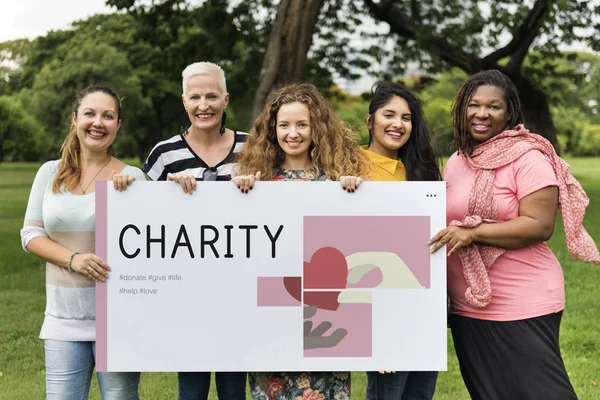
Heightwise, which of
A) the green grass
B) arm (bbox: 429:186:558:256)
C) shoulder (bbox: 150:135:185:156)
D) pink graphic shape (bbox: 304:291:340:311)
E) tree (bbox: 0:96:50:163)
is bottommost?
the green grass

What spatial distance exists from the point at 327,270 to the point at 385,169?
22.5 inches

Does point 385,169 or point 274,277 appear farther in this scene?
point 385,169

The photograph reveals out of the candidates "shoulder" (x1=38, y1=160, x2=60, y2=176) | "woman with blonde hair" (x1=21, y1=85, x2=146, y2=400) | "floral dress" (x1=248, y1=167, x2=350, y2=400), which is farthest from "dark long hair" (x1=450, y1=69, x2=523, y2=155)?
"shoulder" (x1=38, y1=160, x2=60, y2=176)

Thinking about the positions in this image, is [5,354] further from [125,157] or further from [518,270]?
[125,157]

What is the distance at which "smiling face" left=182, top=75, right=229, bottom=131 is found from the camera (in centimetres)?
348

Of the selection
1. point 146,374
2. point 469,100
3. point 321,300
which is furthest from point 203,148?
point 146,374

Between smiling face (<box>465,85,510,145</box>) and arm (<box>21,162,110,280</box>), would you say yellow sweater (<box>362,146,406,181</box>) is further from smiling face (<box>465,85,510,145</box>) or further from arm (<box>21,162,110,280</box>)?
arm (<box>21,162,110,280</box>)

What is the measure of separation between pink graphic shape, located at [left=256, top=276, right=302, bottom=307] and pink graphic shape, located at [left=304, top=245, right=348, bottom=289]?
6 cm

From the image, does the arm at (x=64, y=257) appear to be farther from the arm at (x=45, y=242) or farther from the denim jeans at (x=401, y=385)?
the denim jeans at (x=401, y=385)

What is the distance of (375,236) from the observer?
10.4 feet

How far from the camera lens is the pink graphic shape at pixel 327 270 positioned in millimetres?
3158

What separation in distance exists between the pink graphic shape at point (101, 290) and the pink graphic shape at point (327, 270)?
2.84 feet

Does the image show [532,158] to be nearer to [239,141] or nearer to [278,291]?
[278,291]

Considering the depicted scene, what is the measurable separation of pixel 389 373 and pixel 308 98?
4.31 feet
